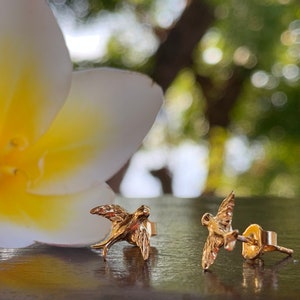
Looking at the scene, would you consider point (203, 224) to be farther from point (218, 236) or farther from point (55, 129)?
point (55, 129)

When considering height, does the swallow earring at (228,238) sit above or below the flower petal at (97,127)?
below

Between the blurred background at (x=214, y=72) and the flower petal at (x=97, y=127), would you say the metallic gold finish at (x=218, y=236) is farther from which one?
the blurred background at (x=214, y=72)

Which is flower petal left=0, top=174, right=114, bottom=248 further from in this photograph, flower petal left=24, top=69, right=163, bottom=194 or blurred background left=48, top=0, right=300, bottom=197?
blurred background left=48, top=0, right=300, bottom=197

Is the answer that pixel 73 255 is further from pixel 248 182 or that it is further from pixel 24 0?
pixel 248 182

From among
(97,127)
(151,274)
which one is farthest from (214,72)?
(151,274)

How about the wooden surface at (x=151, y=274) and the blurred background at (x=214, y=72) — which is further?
the blurred background at (x=214, y=72)

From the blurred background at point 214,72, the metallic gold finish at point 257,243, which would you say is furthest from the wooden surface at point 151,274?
the blurred background at point 214,72

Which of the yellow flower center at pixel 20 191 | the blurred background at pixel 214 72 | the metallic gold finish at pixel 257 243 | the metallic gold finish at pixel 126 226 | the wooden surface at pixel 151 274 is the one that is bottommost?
the wooden surface at pixel 151 274
